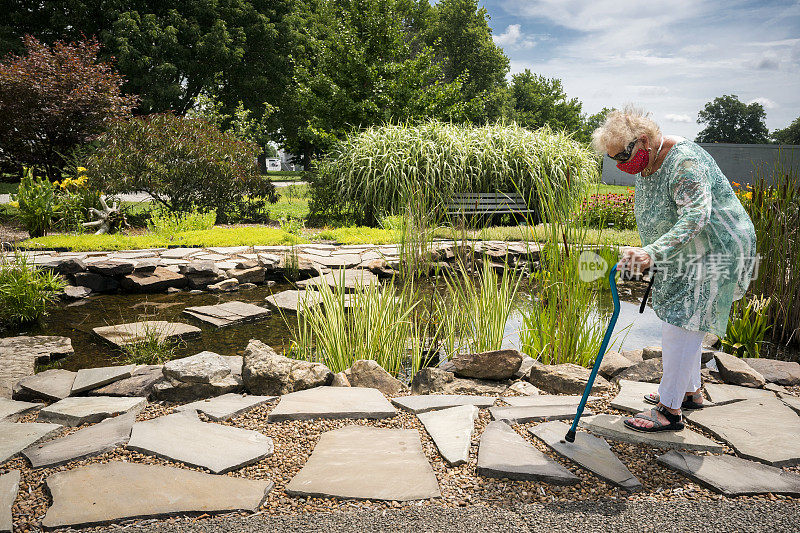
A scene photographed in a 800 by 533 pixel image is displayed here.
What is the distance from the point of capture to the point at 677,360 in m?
2.19

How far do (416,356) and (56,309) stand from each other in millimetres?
3724

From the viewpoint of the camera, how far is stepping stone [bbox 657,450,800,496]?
1843 millimetres

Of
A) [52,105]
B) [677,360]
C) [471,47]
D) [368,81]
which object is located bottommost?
[677,360]

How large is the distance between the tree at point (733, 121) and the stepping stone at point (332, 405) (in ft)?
198

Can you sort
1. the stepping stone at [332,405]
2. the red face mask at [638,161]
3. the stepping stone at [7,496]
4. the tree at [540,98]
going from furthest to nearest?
the tree at [540,98]
the stepping stone at [332,405]
the red face mask at [638,161]
the stepping stone at [7,496]

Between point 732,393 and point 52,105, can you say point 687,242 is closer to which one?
point 732,393

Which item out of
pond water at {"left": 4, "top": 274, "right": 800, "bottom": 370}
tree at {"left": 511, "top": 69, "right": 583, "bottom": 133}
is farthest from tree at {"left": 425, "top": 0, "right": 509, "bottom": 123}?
pond water at {"left": 4, "top": 274, "right": 800, "bottom": 370}

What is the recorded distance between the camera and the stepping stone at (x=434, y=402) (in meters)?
2.50

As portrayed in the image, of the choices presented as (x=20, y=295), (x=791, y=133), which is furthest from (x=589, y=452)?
(x=791, y=133)

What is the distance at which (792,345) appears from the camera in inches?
153

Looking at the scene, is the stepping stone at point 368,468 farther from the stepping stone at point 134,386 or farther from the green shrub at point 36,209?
the green shrub at point 36,209

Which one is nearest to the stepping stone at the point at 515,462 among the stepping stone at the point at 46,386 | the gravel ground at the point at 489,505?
the gravel ground at the point at 489,505

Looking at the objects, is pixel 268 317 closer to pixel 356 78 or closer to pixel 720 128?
pixel 356 78

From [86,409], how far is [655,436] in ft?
8.40
